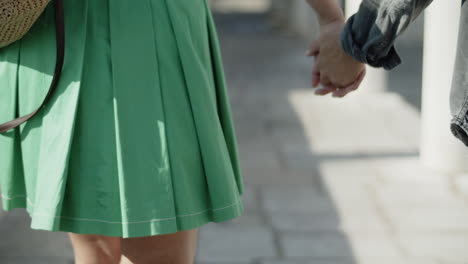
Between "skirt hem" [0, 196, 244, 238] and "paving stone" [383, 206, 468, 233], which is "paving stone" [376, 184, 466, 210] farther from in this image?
"skirt hem" [0, 196, 244, 238]

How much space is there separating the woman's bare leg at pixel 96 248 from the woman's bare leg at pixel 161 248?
0.03m

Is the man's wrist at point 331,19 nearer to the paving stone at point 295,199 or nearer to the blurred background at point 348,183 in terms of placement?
the blurred background at point 348,183

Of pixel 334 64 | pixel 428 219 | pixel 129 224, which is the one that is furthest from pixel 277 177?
pixel 129 224

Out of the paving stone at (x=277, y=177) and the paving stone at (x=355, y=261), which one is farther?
the paving stone at (x=277, y=177)

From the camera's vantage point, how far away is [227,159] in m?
1.42

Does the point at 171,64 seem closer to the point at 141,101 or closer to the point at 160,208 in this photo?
the point at 141,101

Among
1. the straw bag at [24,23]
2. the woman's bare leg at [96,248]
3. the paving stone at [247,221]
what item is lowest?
the paving stone at [247,221]

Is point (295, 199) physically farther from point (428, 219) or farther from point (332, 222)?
point (428, 219)

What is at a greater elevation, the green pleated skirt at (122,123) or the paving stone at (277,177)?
the green pleated skirt at (122,123)

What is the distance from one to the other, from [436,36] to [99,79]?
119 inches

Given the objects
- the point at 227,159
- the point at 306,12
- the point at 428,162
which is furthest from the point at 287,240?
the point at 306,12

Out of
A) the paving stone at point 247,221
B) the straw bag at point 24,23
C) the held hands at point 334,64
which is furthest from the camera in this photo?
the paving stone at point 247,221

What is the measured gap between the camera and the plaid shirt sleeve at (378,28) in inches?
50.1

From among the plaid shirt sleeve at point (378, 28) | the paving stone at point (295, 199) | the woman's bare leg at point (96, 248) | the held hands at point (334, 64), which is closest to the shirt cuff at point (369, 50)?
the plaid shirt sleeve at point (378, 28)
